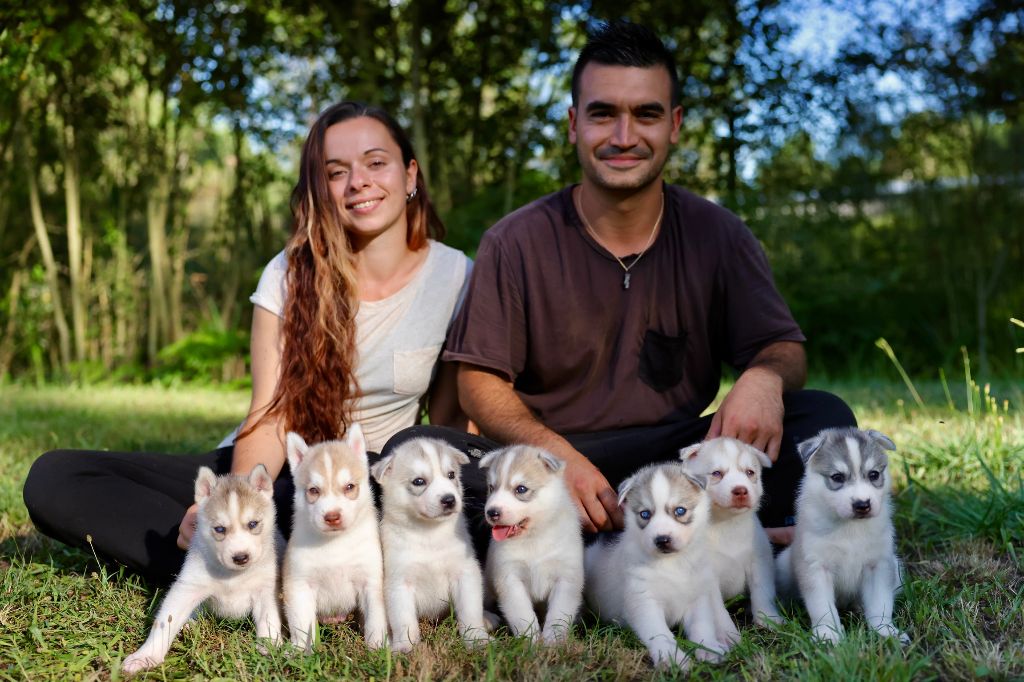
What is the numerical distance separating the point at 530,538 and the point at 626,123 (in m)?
1.86

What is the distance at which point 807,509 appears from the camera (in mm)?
3318

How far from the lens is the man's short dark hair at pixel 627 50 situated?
13.7 ft

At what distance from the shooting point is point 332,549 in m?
3.33

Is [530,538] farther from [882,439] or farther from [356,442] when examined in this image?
[882,439]

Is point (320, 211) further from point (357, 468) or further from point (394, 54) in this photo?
point (394, 54)

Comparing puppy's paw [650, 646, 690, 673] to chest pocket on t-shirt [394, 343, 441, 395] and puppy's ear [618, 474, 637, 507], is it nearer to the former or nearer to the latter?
puppy's ear [618, 474, 637, 507]

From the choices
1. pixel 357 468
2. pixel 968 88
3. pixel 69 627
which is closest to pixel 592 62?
pixel 357 468

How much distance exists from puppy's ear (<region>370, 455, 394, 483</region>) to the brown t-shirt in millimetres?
846

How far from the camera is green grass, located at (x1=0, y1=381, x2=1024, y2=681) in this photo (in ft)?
9.34

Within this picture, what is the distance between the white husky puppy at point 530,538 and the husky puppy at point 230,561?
30.5 inches

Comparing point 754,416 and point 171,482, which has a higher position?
point 754,416

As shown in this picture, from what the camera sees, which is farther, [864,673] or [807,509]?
[807,509]

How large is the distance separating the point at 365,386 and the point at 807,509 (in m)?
1.96

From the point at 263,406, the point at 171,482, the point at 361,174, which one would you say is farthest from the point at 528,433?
the point at 171,482
